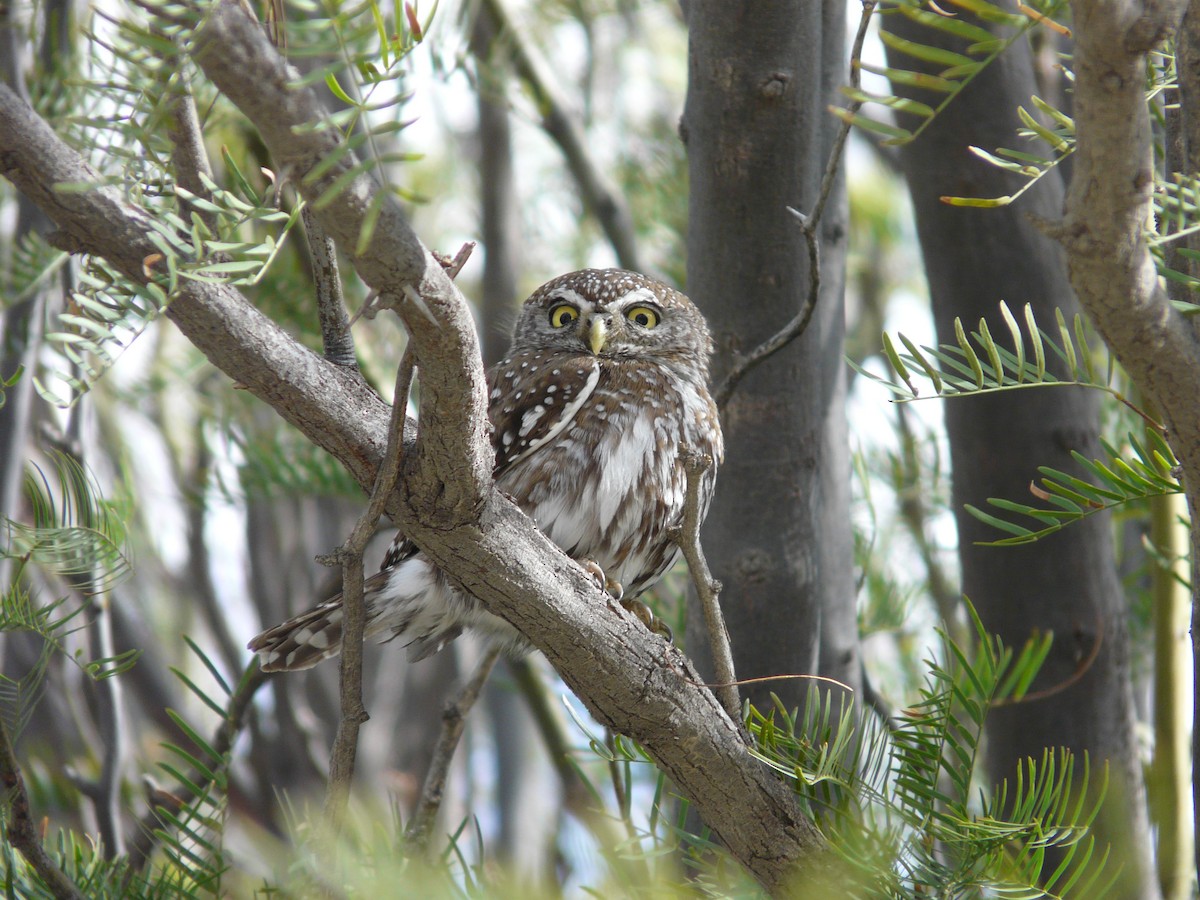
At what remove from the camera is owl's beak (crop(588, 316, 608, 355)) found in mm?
3203

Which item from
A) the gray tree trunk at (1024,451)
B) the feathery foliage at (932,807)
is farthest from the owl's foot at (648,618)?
the gray tree trunk at (1024,451)

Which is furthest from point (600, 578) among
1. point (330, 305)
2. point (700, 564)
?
point (330, 305)

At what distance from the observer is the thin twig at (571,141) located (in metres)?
4.40

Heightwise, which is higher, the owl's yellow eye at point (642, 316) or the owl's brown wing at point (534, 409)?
the owl's yellow eye at point (642, 316)

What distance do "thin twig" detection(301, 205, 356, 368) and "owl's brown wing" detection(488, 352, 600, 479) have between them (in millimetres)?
1091

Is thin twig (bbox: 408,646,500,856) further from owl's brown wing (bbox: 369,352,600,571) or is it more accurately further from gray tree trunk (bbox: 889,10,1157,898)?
gray tree trunk (bbox: 889,10,1157,898)

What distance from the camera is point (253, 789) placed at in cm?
475

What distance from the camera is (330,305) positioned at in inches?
69.1

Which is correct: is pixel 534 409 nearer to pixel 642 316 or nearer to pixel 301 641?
pixel 642 316

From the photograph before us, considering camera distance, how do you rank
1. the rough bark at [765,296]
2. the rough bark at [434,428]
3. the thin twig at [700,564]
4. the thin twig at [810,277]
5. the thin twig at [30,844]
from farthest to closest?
1. the rough bark at [765,296]
2. the thin twig at [810,277]
3. the thin twig at [30,844]
4. the thin twig at [700,564]
5. the rough bark at [434,428]

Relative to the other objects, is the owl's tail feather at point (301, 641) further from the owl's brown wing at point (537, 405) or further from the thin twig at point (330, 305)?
the thin twig at point (330, 305)

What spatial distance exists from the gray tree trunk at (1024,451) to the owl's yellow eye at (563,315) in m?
1.08

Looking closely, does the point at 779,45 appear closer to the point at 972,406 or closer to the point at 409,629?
the point at 972,406

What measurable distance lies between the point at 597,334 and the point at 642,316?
25 centimetres
